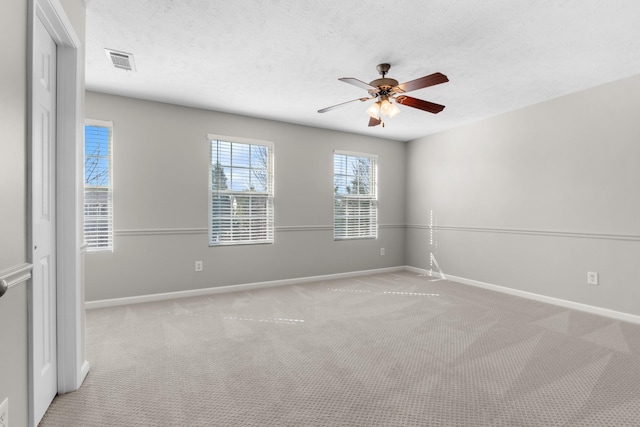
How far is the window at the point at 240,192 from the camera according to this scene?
4.43m

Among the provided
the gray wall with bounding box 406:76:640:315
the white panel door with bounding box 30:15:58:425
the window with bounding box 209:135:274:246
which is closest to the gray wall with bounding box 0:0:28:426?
the white panel door with bounding box 30:15:58:425

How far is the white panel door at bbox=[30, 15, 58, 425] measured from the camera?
165 cm

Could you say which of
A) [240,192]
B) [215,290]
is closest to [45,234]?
[215,290]

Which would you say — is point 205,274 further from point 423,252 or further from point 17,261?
point 423,252

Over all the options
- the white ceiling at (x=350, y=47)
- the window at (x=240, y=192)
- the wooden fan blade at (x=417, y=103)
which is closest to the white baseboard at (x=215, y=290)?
the window at (x=240, y=192)

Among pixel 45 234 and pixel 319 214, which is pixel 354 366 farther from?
pixel 319 214

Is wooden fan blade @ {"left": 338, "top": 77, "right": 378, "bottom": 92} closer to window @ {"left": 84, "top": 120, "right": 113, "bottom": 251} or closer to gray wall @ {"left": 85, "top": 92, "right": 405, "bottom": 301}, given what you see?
gray wall @ {"left": 85, "top": 92, "right": 405, "bottom": 301}

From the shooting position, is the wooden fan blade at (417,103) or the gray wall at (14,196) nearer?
the gray wall at (14,196)

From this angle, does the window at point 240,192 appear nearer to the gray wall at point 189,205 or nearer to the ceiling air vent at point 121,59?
the gray wall at point 189,205

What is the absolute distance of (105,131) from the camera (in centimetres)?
379

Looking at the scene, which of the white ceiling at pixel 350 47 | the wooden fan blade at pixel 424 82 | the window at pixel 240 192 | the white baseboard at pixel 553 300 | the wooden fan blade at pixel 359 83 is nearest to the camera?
the white ceiling at pixel 350 47

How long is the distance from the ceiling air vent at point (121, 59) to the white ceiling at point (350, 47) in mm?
69

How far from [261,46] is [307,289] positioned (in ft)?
10.3

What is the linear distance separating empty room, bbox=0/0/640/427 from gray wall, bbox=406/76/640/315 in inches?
1.0
